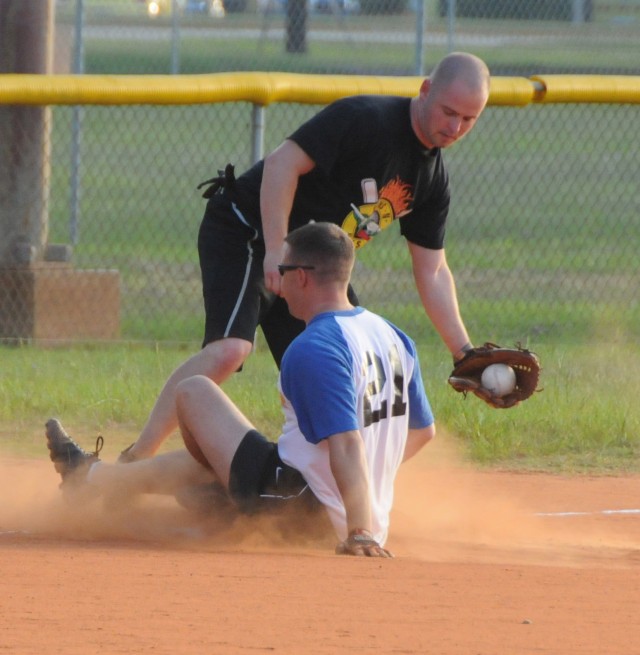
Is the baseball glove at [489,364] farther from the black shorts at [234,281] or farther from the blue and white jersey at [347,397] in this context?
the blue and white jersey at [347,397]

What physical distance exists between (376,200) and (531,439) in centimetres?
251

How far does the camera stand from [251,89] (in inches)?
345

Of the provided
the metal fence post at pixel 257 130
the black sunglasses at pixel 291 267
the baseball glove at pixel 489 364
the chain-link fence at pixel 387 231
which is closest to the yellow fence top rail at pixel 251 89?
the metal fence post at pixel 257 130

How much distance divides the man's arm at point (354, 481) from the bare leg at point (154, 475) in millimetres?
813

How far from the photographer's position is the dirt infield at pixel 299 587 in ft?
12.0

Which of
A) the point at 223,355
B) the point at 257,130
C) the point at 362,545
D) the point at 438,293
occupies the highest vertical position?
the point at 257,130

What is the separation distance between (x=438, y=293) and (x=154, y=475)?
4.89 ft

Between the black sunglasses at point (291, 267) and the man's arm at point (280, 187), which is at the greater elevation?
the man's arm at point (280, 187)

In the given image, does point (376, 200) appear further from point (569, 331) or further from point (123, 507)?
point (569, 331)

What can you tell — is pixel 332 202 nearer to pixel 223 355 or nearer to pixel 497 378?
pixel 223 355

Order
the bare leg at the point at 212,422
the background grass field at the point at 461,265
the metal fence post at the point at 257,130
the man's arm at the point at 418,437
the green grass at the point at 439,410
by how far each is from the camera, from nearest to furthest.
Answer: the bare leg at the point at 212,422 < the man's arm at the point at 418,437 < the green grass at the point at 439,410 < the background grass field at the point at 461,265 < the metal fence post at the point at 257,130

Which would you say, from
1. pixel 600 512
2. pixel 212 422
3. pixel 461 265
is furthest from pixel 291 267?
pixel 461 265

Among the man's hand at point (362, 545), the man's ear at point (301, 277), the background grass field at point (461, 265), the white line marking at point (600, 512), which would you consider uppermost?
the man's ear at point (301, 277)

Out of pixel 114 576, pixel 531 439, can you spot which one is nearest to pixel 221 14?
pixel 531 439
